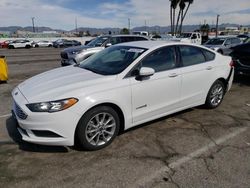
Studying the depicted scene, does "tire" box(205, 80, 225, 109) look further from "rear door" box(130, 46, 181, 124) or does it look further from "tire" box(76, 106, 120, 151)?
"tire" box(76, 106, 120, 151)

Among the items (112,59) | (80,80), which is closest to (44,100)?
(80,80)

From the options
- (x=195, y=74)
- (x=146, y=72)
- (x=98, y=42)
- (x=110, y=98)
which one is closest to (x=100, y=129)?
(x=110, y=98)

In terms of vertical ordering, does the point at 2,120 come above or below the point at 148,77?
below

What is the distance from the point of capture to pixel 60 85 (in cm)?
379

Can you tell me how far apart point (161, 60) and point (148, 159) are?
183 centimetres

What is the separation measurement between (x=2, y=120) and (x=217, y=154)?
13.6 feet

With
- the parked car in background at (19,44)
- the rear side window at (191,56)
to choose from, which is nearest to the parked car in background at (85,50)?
the rear side window at (191,56)

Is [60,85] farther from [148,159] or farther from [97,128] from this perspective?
[148,159]

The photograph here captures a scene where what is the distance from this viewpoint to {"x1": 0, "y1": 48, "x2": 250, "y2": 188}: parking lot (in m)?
3.06

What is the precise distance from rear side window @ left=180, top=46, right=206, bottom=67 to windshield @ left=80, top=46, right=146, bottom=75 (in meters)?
0.91

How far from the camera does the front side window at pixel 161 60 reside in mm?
4316

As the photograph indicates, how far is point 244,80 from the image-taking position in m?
8.97

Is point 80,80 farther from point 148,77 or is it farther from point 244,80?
point 244,80

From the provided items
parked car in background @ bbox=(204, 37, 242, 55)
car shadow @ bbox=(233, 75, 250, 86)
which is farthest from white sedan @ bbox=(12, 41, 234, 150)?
parked car in background @ bbox=(204, 37, 242, 55)
